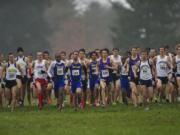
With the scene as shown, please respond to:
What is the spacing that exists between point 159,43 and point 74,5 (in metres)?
45.1

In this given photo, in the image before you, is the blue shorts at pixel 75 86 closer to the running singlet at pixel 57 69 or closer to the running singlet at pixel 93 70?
the running singlet at pixel 57 69

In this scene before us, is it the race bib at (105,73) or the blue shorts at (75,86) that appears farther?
the race bib at (105,73)

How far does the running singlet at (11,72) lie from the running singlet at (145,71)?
193 inches

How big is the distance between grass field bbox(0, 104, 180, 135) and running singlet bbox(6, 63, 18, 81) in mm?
1342

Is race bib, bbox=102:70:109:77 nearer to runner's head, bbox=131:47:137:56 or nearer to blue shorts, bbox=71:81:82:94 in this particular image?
runner's head, bbox=131:47:137:56

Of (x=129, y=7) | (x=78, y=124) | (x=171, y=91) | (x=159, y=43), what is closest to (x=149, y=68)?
(x=171, y=91)

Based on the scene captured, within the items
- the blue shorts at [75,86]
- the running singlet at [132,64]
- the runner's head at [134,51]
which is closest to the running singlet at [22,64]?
the blue shorts at [75,86]

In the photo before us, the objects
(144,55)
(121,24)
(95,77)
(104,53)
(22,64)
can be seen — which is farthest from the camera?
(121,24)

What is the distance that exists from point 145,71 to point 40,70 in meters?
4.71

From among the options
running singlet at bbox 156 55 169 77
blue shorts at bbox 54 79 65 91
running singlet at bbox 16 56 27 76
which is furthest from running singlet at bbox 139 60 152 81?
running singlet at bbox 16 56 27 76

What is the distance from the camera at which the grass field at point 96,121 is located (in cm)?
1703

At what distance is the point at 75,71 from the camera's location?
79.9ft

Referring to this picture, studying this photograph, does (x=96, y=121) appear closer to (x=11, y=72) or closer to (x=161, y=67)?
(x=11, y=72)

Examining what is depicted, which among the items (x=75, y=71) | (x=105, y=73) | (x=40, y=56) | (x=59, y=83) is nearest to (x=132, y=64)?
(x=105, y=73)
